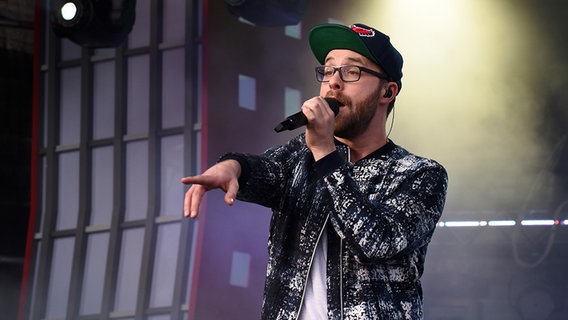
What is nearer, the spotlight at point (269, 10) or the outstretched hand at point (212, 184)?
the outstretched hand at point (212, 184)

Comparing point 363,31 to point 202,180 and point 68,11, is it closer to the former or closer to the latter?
point 202,180

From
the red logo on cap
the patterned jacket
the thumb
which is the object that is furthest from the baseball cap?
the thumb

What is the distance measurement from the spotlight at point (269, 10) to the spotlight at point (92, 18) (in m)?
0.64

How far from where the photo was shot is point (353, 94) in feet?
5.65

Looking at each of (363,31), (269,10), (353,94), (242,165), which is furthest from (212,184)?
(269,10)

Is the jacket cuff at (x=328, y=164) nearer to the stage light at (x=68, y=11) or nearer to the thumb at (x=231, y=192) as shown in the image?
the thumb at (x=231, y=192)

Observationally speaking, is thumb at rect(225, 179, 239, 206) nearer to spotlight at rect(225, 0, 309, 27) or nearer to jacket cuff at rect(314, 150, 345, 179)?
jacket cuff at rect(314, 150, 345, 179)

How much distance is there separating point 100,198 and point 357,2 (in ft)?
7.71

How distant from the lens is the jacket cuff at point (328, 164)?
1539 mm

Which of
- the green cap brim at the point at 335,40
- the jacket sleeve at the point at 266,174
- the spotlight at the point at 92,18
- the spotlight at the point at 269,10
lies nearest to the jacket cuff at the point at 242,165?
the jacket sleeve at the point at 266,174

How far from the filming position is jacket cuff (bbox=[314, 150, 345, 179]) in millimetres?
1539

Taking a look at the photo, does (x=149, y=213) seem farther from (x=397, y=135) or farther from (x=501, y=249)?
(x=501, y=249)

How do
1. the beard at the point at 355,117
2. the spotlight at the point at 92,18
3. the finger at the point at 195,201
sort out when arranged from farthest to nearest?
1. the spotlight at the point at 92,18
2. the beard at the point at 355,117
3. the finger at the point at 195,201

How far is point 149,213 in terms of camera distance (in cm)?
597
